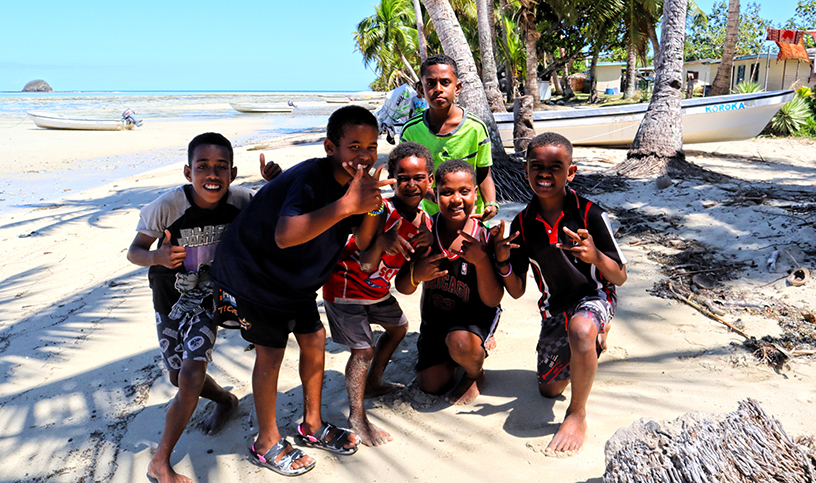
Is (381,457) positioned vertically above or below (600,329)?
below

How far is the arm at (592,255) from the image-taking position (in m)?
2.43

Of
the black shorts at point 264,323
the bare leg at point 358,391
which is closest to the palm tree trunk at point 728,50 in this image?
the bare leg at point 358,391

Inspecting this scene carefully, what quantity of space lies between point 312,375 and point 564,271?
1425mm

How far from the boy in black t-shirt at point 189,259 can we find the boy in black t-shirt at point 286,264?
246 mm

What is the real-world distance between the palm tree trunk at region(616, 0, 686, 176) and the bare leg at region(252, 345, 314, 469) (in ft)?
23.3

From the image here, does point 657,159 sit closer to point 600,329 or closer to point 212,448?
point 600,329

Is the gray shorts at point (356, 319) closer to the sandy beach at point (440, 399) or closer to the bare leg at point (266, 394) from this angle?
the bare leg at point (266, 394)

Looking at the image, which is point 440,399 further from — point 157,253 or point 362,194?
point 157,253

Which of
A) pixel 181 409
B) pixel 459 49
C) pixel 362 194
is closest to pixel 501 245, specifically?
pixel 362 194

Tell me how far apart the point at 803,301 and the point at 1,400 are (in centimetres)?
544

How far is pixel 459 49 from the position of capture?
6.86 meters

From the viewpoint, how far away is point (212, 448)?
2.74 meters

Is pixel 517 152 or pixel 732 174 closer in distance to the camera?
pixel 732 174

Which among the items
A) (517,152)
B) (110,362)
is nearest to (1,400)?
(110,362)
